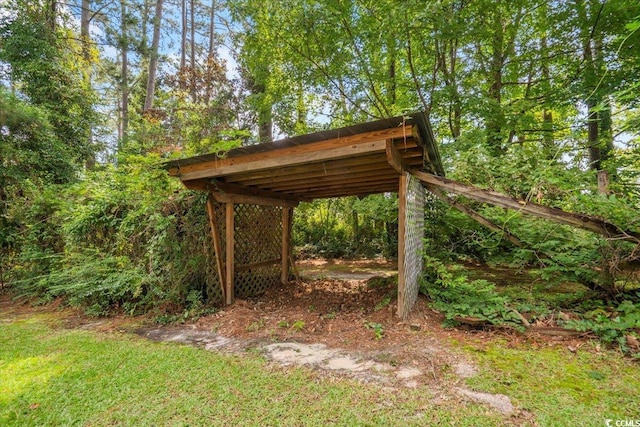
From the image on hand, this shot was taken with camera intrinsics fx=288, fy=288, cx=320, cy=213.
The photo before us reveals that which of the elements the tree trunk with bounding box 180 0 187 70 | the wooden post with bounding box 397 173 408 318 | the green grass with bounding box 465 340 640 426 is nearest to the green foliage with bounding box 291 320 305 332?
the wooden post with bounding box 397 173 408 318

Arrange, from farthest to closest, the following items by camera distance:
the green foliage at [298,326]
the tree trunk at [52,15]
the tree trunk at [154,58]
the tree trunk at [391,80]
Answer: the tree trunk at [154,58]
the tree trunk at [52,15]
the tree trunk at [391,80]
the green foliage at [298,326]

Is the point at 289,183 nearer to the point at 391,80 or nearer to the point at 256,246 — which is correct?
the point at 256,246

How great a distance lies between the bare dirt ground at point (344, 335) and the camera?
2.25 metres

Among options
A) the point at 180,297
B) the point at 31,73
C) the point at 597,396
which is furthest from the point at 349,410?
the point at 31,73

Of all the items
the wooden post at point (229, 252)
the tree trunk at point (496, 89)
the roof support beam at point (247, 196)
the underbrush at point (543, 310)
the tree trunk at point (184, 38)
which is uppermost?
the tree trunk at point (184, 38)

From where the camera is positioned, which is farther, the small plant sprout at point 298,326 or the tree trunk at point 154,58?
the tree trunk at point 154,58

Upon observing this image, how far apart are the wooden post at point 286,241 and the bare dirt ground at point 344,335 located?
76cm

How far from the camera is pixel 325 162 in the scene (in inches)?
133

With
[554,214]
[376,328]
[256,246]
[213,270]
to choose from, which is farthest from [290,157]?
[554,214]

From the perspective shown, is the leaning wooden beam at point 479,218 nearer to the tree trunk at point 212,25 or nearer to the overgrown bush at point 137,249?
the overgrown bush at point 137,249

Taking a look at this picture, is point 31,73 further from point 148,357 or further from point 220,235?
point 148,357

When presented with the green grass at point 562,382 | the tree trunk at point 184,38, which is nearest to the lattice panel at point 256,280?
the green grass at point 562,382

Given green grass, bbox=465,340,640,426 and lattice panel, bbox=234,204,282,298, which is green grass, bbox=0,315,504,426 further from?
lattice panel, bbox=234,204,282,298

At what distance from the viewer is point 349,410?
1836mm
